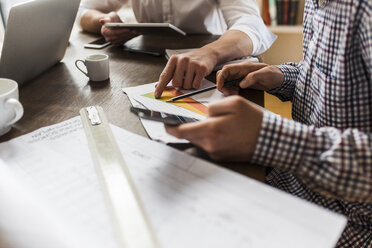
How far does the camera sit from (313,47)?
2.12 ft

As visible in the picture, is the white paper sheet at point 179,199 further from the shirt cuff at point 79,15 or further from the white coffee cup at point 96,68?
the shirt cuff at point 79,15

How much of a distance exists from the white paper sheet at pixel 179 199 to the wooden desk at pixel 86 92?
0.06m

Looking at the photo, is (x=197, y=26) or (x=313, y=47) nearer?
(x=313, y=47)

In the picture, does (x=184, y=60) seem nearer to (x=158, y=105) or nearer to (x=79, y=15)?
(x=158, y=105)

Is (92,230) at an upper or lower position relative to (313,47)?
lower

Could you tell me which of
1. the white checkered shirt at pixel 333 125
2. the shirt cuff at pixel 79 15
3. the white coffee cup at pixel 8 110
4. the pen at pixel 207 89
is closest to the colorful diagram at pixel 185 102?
the pen at pixel 207 89

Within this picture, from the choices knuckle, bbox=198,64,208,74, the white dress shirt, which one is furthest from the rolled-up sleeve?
knuckle, bbox=198,64,208,74

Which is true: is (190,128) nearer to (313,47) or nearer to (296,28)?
(313,47)

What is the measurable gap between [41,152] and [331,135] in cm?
47

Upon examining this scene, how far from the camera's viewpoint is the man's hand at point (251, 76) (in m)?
0.73

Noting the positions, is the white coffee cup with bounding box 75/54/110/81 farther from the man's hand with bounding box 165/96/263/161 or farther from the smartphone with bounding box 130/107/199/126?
the man's hand with bounding box 165/96/263/161

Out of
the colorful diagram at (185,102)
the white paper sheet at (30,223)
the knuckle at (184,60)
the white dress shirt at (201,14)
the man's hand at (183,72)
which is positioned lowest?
the white paper sheet at (30,223)

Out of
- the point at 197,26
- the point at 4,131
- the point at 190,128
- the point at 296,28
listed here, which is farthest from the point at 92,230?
the point at 296,28

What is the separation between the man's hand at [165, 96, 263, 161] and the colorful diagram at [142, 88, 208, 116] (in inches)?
6.3
